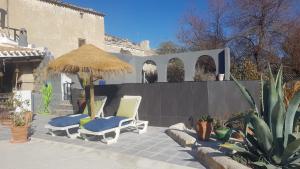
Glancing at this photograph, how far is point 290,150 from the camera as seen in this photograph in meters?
4.66

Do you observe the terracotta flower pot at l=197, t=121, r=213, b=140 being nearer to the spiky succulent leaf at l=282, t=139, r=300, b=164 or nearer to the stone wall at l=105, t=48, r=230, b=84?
the spiky succulent leaf at l=282, t=139, r=300, b=164

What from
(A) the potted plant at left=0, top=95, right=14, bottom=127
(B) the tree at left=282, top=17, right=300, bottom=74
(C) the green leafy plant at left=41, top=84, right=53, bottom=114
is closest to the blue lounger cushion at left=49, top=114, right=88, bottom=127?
(A) the potted plant at left=0, top=95, right=14, bottom=127

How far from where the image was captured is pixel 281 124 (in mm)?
5004

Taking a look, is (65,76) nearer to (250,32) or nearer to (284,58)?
(250,32)

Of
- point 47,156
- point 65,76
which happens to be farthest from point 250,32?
point 47,156

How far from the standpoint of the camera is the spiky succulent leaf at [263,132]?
496cm

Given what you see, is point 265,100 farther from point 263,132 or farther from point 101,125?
point 101,125

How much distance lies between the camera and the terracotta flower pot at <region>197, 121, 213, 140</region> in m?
8.00

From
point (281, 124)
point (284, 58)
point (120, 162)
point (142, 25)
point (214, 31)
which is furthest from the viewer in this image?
point (142, 25)

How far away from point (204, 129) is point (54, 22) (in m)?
20.8

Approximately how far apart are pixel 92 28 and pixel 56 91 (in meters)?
13.9

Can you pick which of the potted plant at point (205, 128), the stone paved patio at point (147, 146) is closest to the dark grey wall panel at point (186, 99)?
the stone paved patio at point (147, 146)

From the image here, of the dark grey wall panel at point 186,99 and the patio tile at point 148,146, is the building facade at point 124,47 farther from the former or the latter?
the patio tile at point 148,146

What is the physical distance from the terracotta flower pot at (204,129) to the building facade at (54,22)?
16.6 m
